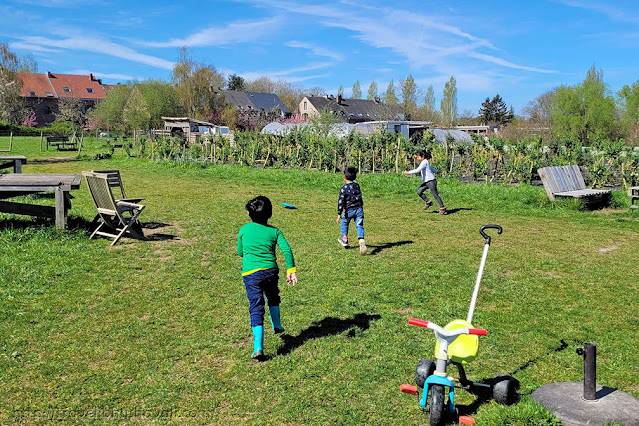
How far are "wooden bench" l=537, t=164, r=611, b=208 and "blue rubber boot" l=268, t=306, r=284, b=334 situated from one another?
34.7 feet

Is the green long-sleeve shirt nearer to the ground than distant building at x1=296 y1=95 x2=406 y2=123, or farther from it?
nearer to the ground

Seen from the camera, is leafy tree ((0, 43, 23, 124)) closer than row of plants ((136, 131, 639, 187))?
No

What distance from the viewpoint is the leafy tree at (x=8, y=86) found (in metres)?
67.5

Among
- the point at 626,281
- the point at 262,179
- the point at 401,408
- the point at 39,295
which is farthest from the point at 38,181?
the point at 262,179

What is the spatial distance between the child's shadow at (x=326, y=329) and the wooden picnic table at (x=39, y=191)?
556 cm

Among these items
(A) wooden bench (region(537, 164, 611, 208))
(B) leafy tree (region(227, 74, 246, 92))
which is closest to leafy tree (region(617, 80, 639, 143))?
(A) wooden bench (region(537, 164, 611, 208))

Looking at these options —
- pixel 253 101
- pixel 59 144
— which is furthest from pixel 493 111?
pixel 59 144

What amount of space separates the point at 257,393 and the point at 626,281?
558 cm

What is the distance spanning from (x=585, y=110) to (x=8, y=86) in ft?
217

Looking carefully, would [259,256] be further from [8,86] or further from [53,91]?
[53,91]

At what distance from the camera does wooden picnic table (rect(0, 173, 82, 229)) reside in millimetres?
8812

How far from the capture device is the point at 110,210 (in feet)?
28.8

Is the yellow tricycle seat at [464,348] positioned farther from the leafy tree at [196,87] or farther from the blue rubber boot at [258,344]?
the leafy tree at [196,87]

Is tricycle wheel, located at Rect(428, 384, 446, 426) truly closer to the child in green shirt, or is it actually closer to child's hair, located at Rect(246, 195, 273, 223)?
the child in green shirt
